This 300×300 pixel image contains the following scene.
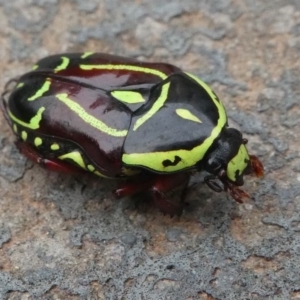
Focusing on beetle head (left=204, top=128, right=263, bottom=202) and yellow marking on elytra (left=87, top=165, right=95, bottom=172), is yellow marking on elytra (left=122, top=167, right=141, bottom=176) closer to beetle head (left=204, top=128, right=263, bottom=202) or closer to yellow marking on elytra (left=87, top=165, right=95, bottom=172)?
yellow marking on elytra (left=87, top=165, right=95, bottom=172)

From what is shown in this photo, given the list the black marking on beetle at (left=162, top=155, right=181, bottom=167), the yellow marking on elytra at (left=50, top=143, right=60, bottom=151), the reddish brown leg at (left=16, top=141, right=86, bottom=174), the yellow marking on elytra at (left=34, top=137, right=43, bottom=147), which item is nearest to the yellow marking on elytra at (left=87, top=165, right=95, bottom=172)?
the reddish brown leg at (left=16, top=141, right=86, bottom=174)

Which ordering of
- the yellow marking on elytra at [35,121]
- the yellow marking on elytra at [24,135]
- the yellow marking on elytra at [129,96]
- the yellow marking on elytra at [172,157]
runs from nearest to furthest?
the yellow marking on elytra at [172,157]
the yellow marking on elytra at [129,96]
the yellow marking on elytra at [35,121]
the yellow marking on elytra at [24,135]

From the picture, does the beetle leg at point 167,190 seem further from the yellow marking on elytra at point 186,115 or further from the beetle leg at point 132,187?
the yellow marking on elytra at point 186,115

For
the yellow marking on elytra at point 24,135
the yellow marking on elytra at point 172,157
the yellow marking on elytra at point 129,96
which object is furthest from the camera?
the yellow marking on elytra at point 24,135

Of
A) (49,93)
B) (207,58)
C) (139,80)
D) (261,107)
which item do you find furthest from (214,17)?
(49,93)

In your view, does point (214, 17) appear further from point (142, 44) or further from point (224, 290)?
point (224, 290)

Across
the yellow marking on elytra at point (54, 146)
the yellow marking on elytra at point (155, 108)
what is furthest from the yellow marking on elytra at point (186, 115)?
the yellow marking on elytra at point (54, 146)

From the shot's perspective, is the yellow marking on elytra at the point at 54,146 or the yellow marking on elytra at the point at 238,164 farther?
the yellow marking on elytra at the point at 54,146

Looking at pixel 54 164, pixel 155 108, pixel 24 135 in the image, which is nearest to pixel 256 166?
pixel 155 108
